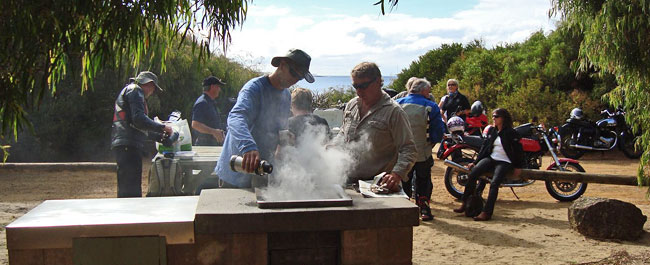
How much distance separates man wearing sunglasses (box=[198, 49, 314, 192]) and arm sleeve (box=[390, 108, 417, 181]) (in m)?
0.63

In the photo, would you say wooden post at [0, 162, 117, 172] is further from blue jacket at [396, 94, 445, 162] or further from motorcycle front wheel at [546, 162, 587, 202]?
motorcycle front wheel at [546, 162, 587, 202]

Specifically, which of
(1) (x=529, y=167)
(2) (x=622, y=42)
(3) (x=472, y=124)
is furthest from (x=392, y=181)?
(3) (x=472, y=124)

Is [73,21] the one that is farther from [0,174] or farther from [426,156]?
[0,174]

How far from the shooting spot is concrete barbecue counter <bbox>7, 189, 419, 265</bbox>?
2.86m

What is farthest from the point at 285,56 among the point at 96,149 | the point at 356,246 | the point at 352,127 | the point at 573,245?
the point at 96,149

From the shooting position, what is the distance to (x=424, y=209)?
6.79 meters

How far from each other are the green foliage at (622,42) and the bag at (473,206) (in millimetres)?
1755

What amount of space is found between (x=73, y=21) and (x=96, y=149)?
10.9 m

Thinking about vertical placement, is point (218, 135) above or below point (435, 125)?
below

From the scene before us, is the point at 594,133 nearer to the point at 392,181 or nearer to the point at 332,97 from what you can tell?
the point at 332,97

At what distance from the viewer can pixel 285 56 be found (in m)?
3.90

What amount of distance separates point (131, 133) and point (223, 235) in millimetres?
3297

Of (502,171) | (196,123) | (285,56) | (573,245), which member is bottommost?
(573,245)

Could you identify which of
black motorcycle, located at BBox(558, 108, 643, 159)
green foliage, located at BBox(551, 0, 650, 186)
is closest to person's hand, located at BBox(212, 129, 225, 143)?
green foliage, located at BBox(551, 0, 650, 186)
